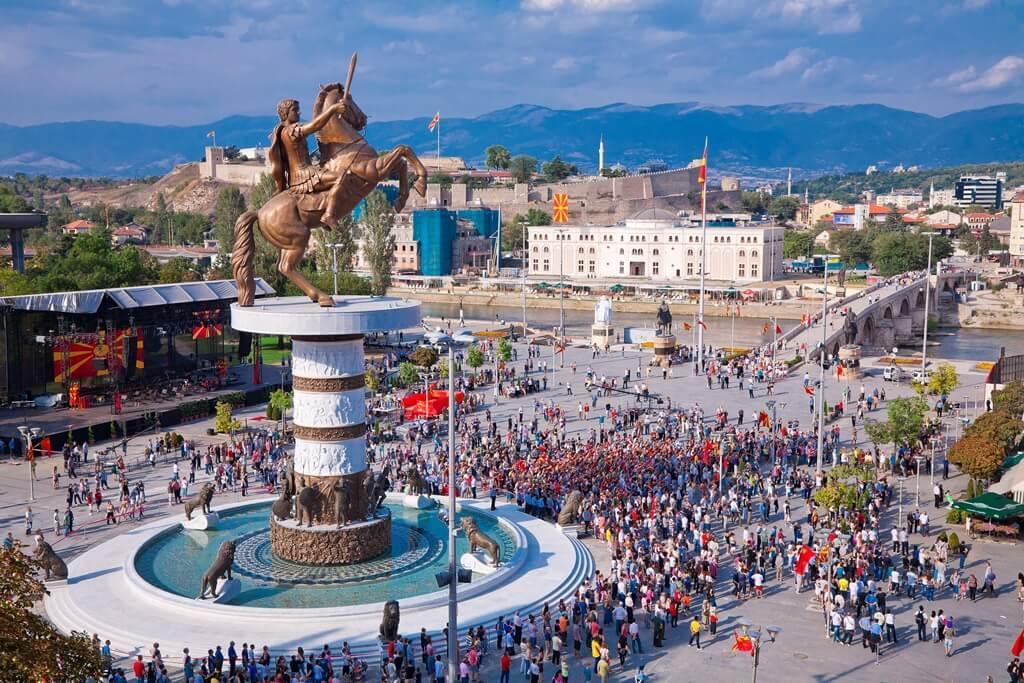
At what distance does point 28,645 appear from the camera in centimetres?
1512

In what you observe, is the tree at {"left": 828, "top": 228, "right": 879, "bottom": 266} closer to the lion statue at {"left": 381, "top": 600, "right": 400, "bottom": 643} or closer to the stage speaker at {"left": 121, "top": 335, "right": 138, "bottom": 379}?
the stage speaker at {"left": 121, "top": 335, "right": 138, "bottom": 379}

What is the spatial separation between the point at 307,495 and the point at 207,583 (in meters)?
3.52

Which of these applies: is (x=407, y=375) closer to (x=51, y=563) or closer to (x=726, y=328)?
(x=51, y=563)

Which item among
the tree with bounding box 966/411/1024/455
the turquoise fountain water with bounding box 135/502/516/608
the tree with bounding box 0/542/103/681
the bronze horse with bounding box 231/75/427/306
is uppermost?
the bronze horse with bounding box 231/75/427/306

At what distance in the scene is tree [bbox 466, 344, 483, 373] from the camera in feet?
207

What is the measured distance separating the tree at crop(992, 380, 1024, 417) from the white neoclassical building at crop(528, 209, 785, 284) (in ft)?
278

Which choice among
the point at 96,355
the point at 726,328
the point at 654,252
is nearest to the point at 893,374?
the point at 96,355

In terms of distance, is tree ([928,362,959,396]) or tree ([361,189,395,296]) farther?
tree ([361,189,395,296])

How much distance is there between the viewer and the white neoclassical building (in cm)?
13000

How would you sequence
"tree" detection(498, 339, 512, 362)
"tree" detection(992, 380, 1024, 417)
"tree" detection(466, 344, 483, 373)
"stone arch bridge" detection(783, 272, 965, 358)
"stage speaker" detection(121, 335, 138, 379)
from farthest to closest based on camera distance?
"stone arch bridge" detection(783, 272, 965, 358) < "tree" detection(498, 339, 512, 362) < "tree" detection(466, 344, 483, 373) < "stage speaker" detection(121, 335, 138, 379) < "tree" detection(992, 380, 1024, 417)

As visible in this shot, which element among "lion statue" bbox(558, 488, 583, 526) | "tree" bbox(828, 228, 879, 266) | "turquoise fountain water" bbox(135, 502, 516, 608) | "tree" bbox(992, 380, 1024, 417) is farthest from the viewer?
"tree" bbox(828, 228, 879, 266)

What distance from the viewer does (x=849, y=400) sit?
53656 millimetres

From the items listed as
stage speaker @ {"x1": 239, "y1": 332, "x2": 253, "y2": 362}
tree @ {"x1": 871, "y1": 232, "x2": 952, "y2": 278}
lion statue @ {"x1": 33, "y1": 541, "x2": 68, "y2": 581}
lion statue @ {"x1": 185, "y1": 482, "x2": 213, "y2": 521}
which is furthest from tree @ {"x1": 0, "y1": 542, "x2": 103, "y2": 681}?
tree @ {"x1": 871, "y1": 232, "x2": 952, "y2": 278}

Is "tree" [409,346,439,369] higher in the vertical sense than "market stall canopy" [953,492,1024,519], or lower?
higher
